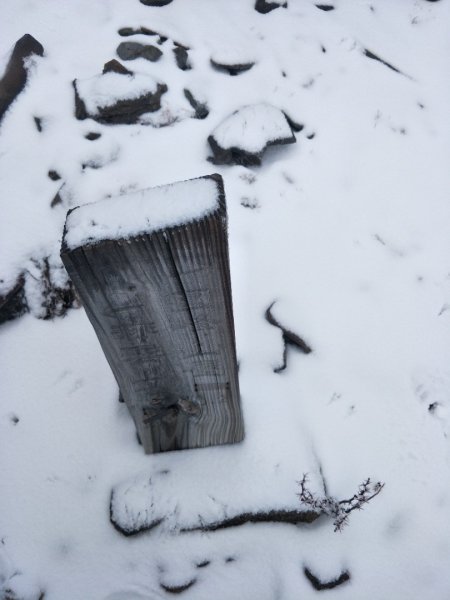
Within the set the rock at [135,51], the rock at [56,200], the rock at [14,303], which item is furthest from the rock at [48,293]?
the rock at [135,51]

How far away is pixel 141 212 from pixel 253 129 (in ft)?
9.32

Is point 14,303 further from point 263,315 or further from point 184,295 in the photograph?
point 184,295

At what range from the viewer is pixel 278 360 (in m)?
2.62

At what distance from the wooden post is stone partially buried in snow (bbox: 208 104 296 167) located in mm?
2433

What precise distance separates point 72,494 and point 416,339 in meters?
2.48

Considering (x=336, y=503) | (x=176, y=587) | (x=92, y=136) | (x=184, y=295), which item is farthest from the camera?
(x=92, y=136)

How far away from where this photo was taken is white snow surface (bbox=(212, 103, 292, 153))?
11.7 feet

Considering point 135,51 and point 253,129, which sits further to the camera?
point 135,51

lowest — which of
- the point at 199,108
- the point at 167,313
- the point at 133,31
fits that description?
the point at 199,108

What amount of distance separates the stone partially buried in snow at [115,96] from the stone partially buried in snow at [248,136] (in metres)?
0.71

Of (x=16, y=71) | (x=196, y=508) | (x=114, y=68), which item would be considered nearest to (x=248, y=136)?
(x=114, y=68)

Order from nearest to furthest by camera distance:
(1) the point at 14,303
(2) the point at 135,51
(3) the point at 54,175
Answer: (1) the point at 14,303 → (3) the point at 54,175 → (2) the point at 135,51

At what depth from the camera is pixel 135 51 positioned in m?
4.10

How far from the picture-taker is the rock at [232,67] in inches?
167
